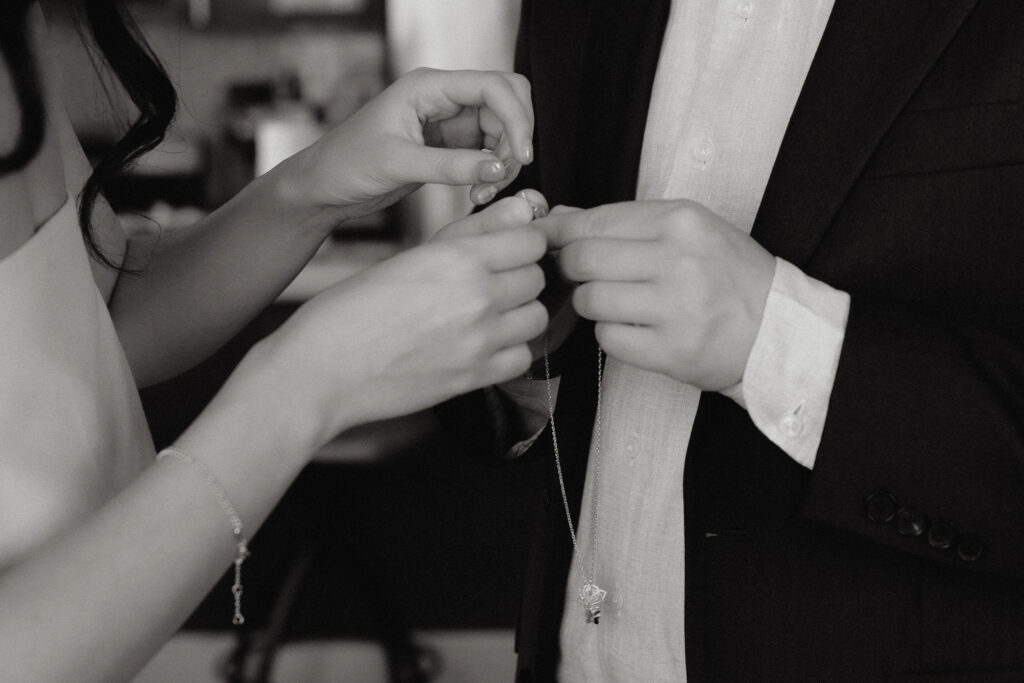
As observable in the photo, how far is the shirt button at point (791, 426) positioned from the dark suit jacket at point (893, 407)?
0.15ft

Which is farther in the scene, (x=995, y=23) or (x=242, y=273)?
(x=242, y=273)

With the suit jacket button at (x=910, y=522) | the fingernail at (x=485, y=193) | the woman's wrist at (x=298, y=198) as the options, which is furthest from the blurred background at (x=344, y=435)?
the suit jacket button at (x=910, y=522)

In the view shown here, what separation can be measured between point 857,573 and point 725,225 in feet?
1.38

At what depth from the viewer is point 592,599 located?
3.65 ft

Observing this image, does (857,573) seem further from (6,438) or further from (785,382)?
(6,438)

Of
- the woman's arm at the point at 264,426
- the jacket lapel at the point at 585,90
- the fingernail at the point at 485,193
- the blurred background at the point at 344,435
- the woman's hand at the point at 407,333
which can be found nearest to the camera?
the woman's arm at the point at 264,426

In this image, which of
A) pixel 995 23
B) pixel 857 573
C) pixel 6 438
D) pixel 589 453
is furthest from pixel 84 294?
pixel 995 23

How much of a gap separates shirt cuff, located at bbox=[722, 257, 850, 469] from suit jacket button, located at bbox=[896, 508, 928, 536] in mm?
104

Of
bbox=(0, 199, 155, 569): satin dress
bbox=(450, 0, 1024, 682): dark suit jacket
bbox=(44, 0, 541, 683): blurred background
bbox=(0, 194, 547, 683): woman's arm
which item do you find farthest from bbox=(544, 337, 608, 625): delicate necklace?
bbox=(44, 0, 541, 683): blurred background

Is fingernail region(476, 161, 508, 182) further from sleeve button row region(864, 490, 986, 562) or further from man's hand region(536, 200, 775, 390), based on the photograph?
sleeve button row region(864, 490, 986, 562)

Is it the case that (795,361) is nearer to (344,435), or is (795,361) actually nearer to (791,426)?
(791,426)

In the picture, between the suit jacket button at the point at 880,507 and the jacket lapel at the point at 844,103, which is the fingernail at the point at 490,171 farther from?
the suit jacket button at the point at 880,507

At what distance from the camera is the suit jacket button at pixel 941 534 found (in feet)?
3.01

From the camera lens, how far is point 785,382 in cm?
96
